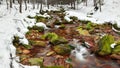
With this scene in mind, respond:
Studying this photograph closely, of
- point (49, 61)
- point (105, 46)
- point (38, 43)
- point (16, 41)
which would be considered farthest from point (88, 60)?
point (16, 41)

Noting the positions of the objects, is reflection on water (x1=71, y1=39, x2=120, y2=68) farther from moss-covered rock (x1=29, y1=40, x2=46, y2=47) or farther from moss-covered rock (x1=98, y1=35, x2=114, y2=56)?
moss-covered rock (x1=29, y1=40, x2=46, y2=47)

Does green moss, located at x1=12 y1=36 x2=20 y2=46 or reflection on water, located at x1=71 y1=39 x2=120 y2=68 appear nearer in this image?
reflection on water, located at x1=71 y1=39 x2=120 y2=68

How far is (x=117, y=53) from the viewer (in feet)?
38.0

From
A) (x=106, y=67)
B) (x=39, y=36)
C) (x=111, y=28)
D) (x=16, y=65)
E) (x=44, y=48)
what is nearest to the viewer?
(x=16, y=65)

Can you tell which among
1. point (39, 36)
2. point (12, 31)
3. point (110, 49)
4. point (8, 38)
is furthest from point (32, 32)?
point (110, 49)

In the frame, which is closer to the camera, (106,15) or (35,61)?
(35,61)

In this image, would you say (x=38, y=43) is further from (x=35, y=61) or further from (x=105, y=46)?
(x=105, y=46)

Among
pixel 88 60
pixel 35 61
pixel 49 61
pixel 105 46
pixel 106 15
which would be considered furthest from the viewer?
pixel 106 15

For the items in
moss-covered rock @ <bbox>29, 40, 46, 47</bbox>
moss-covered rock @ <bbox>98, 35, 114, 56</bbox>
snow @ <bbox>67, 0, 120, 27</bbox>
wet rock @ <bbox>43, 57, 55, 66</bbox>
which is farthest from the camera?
snow @ <bbox>67, 0, 120, 27</bbox>

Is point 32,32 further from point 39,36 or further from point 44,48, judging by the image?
point 44,48

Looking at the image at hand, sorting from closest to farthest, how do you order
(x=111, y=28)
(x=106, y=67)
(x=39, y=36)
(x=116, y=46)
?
(x=106, y=67) → (x=116, y=46) → (x=39, y=36) → (x=111, y=28)

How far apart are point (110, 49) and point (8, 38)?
525cm

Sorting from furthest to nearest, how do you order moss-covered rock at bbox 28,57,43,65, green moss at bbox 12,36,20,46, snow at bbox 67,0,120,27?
1. snow at bbox 67,0,120,27
2. green moss at bbox 12,36,20,46
3. moss-covered rock at bbox 28,57,43,65

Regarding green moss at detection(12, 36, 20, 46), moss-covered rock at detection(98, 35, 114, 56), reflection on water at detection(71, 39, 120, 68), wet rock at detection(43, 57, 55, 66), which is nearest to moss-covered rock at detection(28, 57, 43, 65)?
wet rock at detection(43, 57, 55, 66)
